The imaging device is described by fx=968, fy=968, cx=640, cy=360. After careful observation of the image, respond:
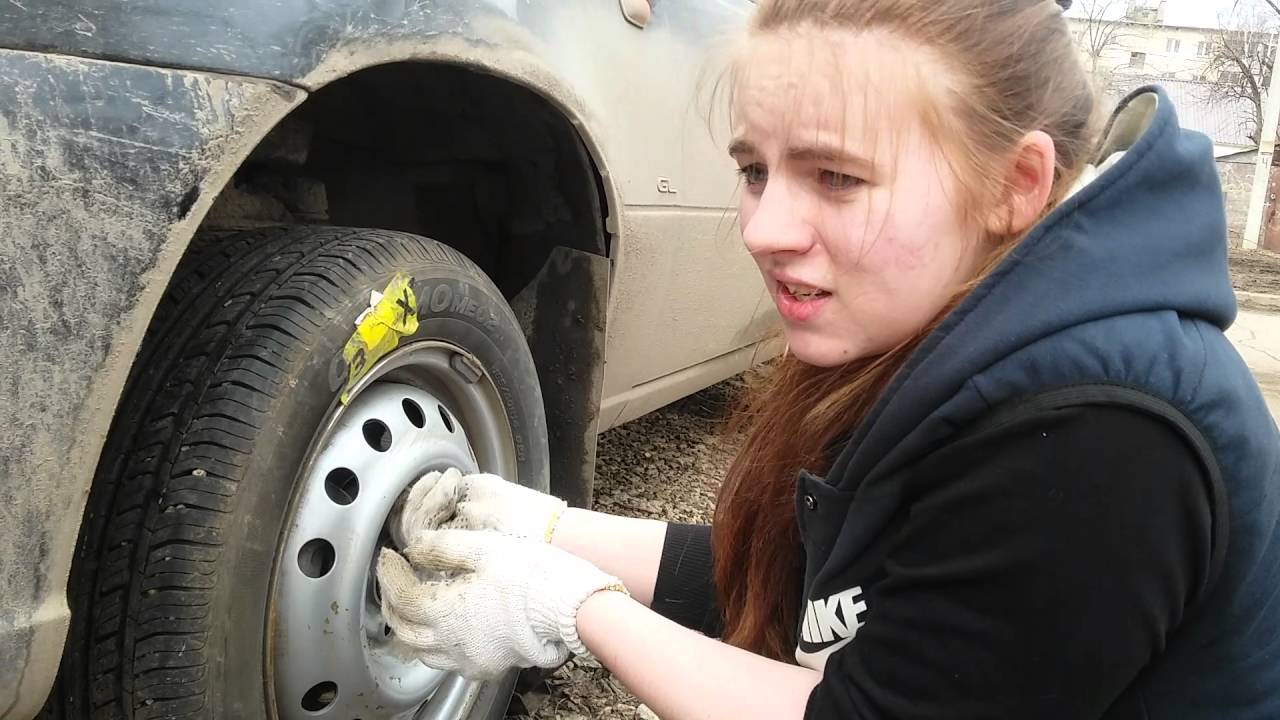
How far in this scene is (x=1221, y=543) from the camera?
0.87m

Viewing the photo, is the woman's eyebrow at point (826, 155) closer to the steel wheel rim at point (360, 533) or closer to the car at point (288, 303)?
the car at point (288, 303)

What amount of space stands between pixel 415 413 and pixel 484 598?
0.98 feet

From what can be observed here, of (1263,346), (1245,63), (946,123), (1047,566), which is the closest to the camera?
(1047,566)

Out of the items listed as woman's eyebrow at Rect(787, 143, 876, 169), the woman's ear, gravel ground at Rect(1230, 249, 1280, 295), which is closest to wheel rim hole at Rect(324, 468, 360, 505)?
woman's eyebrow at Rect(787, 143, 876, 169)

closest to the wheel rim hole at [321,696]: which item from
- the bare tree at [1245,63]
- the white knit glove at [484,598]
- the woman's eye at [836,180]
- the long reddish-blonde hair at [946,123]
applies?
the white knit glove at [484,598]

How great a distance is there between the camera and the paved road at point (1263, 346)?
5.41 m

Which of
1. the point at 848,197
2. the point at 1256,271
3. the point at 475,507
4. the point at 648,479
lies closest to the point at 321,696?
the point at 475,507

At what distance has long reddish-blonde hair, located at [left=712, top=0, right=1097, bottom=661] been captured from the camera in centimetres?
99

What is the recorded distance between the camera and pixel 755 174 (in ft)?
3.74

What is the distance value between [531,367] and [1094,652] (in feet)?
3.20

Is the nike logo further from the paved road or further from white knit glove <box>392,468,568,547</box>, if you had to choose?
the paved road

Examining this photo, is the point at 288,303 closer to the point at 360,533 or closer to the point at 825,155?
the point at 360,533

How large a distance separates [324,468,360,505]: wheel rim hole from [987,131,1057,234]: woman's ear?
2.78ft

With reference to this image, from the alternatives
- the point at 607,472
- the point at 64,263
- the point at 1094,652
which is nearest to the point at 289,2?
the point at 64,263
